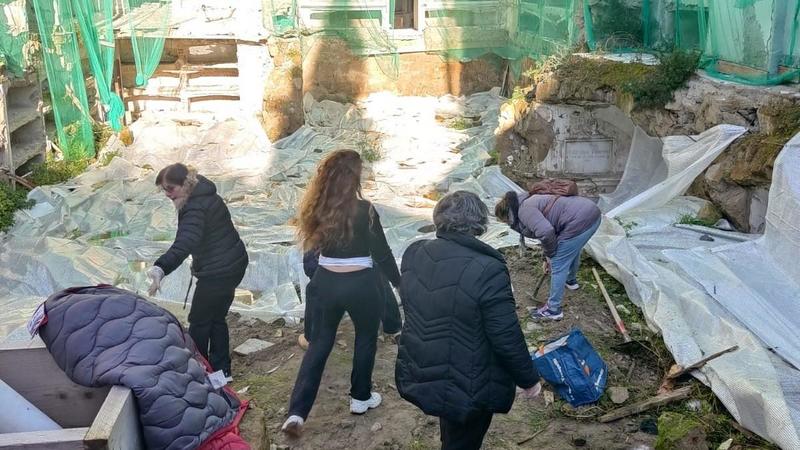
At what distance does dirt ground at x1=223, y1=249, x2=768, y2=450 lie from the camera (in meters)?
4.52

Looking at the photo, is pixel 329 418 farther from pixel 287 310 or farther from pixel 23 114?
pixel 23 114

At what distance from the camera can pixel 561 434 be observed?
15.1 ft

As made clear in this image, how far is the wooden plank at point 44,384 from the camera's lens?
2387 millimetres

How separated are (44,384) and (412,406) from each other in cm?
282

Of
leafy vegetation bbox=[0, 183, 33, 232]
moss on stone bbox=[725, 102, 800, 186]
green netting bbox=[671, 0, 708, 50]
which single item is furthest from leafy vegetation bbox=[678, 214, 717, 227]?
leafy vegetation bbox=[0, 183, 33, 232]

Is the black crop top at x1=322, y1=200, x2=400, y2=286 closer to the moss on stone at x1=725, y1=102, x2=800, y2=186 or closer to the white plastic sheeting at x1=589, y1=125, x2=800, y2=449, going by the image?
the white plastic sheeting at x1=589, y1=125, x2=800, y2=449

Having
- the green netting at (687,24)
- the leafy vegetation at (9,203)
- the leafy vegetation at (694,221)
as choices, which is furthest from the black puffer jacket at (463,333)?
the green netting at (687,24)

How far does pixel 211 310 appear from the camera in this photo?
15.7 feet

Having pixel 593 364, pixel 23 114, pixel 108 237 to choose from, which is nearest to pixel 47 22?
pixel 23 114

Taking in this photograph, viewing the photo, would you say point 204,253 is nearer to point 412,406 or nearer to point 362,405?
point 362,405

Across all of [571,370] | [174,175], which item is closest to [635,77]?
[571,370]

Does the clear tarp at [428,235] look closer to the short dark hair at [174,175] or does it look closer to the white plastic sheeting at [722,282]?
the white plastic sheeting at [722,282]

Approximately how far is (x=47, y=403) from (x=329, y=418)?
2.57 metres

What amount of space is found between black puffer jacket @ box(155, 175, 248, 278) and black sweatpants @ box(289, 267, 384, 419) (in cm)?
62
